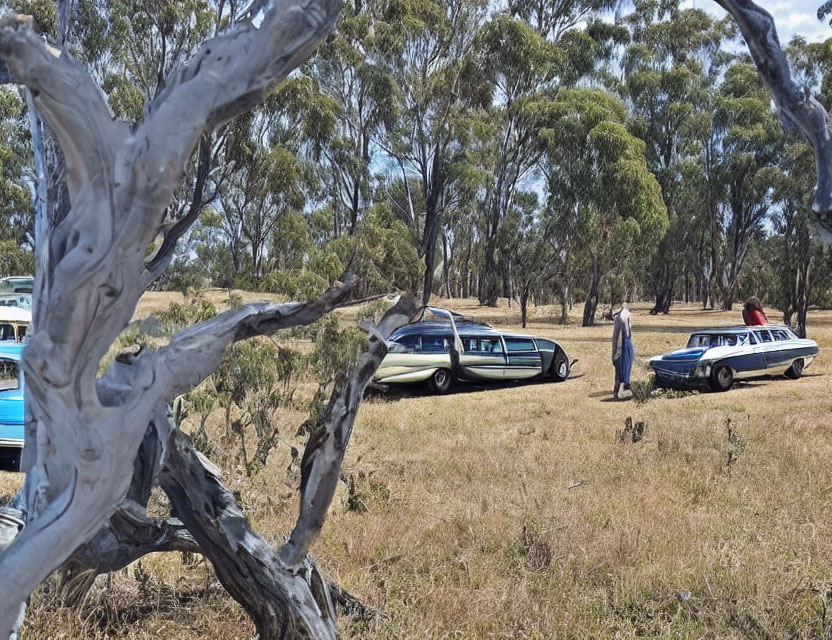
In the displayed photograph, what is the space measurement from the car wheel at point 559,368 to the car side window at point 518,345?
66 cm

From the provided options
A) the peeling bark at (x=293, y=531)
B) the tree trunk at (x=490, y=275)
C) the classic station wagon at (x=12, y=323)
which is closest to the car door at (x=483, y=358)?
the classic station wagon at (x=12, y=323)

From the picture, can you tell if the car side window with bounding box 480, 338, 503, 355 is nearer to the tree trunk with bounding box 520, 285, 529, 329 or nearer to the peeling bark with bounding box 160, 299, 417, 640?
the peeling bark with bounding box 160, 299, 417, 640

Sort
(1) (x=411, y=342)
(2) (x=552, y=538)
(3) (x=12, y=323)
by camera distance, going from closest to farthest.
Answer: (2) (x=552, y=538), (3) (x=12, y=323), (1) (x=411, y=342)

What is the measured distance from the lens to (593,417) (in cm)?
1107

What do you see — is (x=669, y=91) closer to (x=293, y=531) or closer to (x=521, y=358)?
(x=521, y=358)

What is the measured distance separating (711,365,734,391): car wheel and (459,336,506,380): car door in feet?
12.5

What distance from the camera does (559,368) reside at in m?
15.7

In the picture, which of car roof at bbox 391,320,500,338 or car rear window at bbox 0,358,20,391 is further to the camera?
car roof at bbox 391,320,500,338

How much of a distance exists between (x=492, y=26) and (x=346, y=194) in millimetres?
9882

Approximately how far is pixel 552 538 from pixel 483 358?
9047 mm

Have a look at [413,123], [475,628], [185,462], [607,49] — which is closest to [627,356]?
[475,628]

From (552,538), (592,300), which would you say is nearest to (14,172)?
(592,300)

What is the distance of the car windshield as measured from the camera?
1425 centimetres

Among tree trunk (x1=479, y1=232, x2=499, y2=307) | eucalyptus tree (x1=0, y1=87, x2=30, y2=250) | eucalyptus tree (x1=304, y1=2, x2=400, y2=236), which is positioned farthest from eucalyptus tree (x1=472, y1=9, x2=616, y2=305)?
eucalyptus tree (x1=0, y1=87, x2=30, y2=250)
